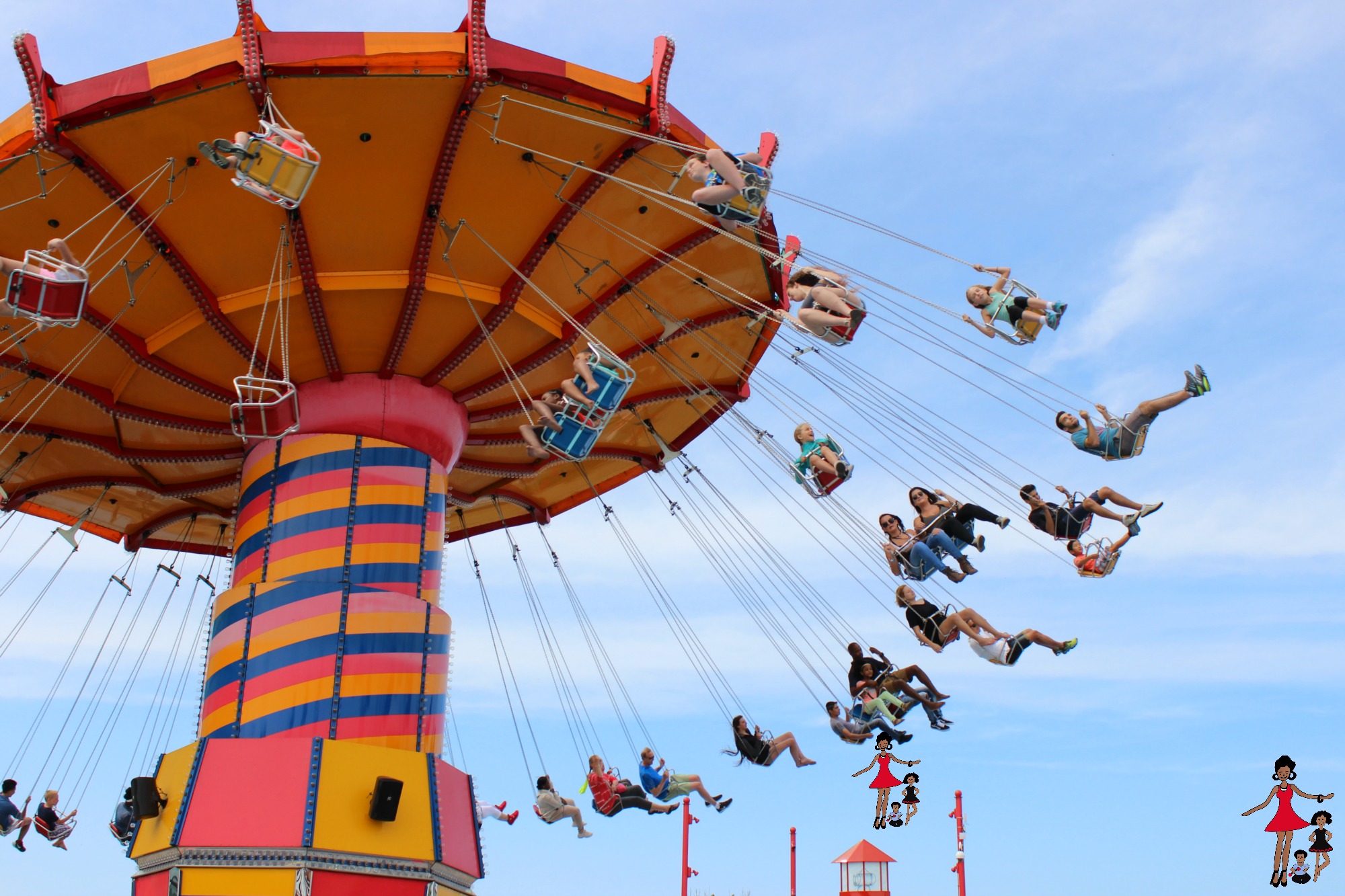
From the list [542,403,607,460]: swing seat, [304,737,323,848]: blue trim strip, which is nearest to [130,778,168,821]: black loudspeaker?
[304,737,323,848]: blue trim strip

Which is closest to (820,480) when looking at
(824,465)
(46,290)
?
(824,465)

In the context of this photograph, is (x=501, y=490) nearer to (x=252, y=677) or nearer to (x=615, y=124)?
(x=252, y=677)

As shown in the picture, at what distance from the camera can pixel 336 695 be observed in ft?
46.5

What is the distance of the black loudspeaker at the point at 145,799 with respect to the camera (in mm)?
13219

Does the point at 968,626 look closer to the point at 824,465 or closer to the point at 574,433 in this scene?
the point at 824,465

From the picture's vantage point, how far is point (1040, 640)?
14.2 m

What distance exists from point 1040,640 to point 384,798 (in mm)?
7751

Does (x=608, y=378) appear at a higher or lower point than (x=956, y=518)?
higher

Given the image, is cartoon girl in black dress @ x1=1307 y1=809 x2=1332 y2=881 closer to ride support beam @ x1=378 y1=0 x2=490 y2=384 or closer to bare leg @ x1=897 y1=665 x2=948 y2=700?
bare leg @ x1=897 y1=665 x2=948 y2=700

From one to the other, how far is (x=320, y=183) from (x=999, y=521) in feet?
29.9

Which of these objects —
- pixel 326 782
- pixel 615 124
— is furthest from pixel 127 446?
pixel 615 124

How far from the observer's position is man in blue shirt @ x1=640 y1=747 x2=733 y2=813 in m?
16.5

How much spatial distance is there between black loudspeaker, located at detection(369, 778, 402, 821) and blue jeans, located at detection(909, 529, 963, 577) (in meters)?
6.73

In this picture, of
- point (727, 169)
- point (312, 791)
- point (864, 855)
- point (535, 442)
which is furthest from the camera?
point (864, 855)
